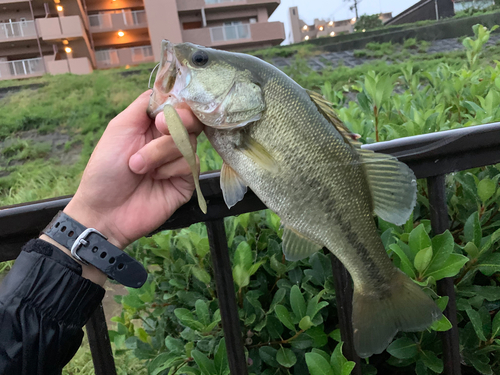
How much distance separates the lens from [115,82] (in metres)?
5.54

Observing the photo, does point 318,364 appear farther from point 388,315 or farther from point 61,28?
point 61,28

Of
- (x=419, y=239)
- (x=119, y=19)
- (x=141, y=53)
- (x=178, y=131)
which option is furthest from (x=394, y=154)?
(x=119, y=19)

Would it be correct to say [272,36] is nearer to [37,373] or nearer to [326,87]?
[326,87]

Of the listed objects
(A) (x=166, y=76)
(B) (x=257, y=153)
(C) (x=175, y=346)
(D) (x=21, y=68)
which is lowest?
(C) (x=175, y=346)

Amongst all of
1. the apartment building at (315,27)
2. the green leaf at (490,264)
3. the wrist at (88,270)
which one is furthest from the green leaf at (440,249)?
the apartment building at (315,27)

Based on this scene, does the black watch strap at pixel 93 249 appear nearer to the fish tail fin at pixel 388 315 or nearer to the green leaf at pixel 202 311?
the green leaf at pixel 202 311

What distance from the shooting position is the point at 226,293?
2.93ft

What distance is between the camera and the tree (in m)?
6.95

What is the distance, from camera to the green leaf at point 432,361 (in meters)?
1.01

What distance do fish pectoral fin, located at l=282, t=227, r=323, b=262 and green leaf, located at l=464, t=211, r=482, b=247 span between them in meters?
0.66

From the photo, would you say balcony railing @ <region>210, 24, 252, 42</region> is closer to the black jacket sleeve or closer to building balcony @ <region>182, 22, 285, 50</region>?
building balcony @ <region>182, 22, 285, 50</region>

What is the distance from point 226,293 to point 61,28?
7235 millimetres

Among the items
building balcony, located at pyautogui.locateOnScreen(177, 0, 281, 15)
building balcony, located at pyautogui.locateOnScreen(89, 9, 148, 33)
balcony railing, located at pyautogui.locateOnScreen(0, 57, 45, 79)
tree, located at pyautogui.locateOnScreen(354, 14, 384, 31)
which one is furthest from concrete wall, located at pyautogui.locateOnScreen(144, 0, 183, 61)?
tree, located at pyautogui.locateOnScreen(354, 14, 384, 31)

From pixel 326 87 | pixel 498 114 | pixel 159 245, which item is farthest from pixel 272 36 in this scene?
pixel 159 245
